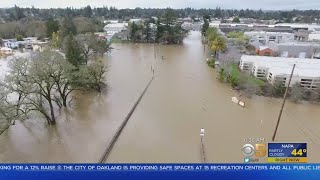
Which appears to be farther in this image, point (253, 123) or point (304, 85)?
point (304, 85)

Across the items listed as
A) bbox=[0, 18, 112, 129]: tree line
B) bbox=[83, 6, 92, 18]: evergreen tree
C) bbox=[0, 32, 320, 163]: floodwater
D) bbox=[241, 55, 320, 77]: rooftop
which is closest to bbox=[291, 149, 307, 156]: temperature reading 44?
bbox=[0, 32, 320, 163]: floodwater

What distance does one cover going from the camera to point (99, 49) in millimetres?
9195

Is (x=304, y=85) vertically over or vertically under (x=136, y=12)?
under

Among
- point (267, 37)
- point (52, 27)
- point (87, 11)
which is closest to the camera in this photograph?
point (52, 27)

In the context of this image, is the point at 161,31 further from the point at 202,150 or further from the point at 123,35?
the point at 202,150

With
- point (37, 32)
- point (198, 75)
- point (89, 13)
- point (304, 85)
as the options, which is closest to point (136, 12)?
point (89, 13)

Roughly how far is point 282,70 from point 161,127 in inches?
139

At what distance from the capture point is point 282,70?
6.16 meters

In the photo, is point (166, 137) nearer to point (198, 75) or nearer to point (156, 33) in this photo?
point (198, 75)

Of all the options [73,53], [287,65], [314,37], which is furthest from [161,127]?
[314,37]

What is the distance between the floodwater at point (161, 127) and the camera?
3451 mm

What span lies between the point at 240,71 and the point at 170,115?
337cm

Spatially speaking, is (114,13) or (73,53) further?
(114,13)

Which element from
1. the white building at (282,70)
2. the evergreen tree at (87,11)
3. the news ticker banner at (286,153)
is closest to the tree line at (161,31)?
the white building at (282,70)
